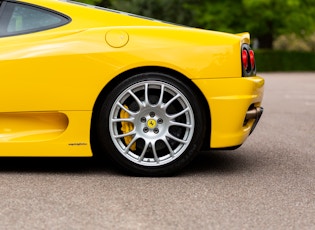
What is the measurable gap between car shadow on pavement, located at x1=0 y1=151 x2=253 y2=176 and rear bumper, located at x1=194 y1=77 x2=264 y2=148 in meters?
0.39

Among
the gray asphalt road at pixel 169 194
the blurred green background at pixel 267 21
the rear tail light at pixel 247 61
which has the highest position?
the rear tail light at pixel 247 61

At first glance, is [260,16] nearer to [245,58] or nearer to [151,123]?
[245,58]

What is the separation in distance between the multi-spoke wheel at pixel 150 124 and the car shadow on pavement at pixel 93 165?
182 mm

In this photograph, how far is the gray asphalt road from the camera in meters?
3.70

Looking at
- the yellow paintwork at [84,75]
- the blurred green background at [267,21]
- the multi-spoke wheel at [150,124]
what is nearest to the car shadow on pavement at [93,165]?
the multi-spoke wheel at [150,124]

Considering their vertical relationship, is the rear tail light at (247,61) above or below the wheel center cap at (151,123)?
above

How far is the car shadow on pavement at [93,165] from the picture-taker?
5184mm

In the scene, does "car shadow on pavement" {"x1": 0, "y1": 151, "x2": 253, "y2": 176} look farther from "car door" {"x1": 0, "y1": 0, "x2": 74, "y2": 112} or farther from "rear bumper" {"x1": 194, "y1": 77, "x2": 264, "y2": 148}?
"car door" {"x1": 0, "y1": 0, "x2": 74, "y2": 112}

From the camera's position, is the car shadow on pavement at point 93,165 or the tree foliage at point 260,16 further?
the tree foliage at point 260,16

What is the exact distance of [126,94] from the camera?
16.0 ft

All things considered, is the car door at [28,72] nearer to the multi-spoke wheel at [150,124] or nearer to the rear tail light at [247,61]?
the multi-spoke wheel at [150,124]

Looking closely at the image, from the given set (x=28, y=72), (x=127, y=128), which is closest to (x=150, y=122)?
(x=127, y=128)

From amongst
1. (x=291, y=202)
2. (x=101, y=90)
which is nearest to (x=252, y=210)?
(x=291, y=202)

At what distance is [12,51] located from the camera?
4.88 metres
